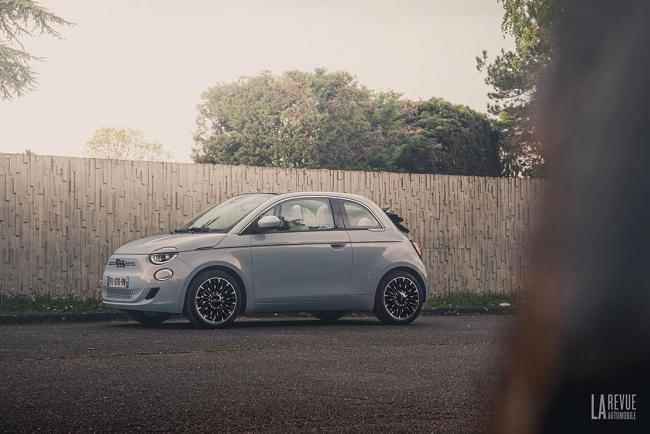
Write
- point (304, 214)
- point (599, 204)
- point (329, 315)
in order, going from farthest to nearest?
point (329, 315), point (304, 214), point (599, 204)

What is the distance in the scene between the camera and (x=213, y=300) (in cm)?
1199

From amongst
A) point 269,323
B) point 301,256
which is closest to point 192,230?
point 301,256

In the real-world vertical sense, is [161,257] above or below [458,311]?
above

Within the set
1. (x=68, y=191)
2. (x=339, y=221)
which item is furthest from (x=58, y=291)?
(x=339, y=221)

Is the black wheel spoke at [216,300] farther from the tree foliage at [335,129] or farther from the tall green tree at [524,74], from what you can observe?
the tree foliage at [335,129]

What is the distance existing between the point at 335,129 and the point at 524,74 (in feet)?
164

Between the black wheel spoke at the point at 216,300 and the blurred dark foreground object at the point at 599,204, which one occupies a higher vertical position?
the blurred dark foreground object at the point at 599,204

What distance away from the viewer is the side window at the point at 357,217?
13.2 metres

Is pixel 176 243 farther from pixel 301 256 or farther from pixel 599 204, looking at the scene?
pixel 599 204

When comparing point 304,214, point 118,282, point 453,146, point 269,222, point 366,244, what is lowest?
point 118,282

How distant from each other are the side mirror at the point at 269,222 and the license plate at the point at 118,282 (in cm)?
184

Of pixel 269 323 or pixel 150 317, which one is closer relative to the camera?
pixel 150 317

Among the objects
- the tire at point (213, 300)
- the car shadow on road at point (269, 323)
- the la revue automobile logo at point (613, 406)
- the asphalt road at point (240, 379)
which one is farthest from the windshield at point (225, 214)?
the la revue automobile logo at point (613, 406)

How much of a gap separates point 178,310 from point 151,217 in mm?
4237
